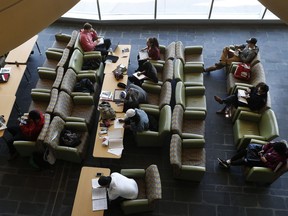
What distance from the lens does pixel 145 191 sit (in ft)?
18.4

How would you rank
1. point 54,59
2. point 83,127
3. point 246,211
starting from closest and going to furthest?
point 246,211 < point 83,127 < point 54,59

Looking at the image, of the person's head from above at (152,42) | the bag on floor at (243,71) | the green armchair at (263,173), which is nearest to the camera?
the green armchair at (263,173)

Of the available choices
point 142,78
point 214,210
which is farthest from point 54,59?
point 214,210

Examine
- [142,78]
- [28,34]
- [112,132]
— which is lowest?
[28,34]

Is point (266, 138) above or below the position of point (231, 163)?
above

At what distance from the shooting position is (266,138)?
6102 millimetres

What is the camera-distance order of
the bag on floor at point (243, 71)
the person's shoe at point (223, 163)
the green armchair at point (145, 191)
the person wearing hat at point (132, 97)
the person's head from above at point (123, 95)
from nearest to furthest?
the green armchair at point (145, 191), the person's shoe at point (223, 163), the person wearing hat at point (132, 97), the person's head from above at point (123, 95), the bag on floor at point (243, 71)

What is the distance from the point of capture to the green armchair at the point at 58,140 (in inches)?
233

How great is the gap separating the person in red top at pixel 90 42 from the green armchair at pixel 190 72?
6.82 ft

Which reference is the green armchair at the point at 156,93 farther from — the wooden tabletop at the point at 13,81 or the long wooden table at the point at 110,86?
the wooden tabletop at the point at 13,81

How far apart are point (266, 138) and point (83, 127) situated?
388 cm

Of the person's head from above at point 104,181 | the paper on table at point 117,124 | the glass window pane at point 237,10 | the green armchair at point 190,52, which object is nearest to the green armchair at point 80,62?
the paper on table at point 117,124

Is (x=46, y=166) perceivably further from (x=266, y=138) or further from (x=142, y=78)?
(x=266, y=138)

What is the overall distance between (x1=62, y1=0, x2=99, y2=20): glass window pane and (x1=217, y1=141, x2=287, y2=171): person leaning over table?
21.2 ft
